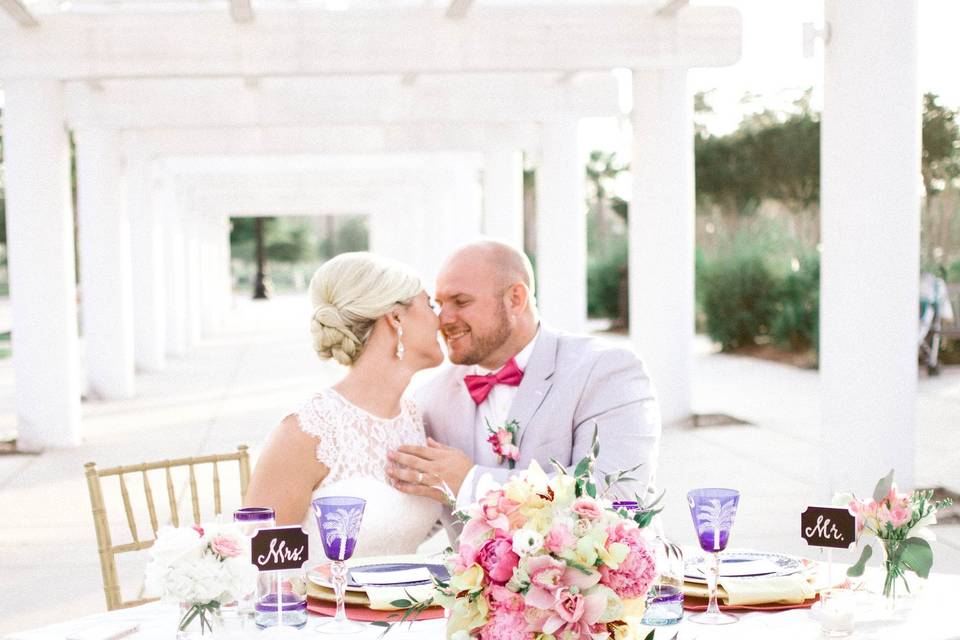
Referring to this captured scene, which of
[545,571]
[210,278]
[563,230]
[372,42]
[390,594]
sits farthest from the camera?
[210,278]

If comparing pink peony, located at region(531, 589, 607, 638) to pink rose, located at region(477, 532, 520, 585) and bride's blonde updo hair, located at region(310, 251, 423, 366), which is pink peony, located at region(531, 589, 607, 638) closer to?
pink rose, located at region(477, 532, 520, 585)

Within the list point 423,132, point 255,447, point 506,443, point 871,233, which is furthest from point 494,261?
point 423,132

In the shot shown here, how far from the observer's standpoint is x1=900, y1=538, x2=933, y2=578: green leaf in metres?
2.94

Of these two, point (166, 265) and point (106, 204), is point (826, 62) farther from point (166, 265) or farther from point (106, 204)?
point (166, 265)

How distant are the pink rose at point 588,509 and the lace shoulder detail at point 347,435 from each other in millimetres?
1539

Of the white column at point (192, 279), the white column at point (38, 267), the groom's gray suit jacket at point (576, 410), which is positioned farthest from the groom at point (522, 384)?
the white column at point (192, 279)

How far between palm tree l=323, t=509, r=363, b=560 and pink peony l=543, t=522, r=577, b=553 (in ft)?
2.10

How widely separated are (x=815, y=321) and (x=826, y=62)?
11.4 meters

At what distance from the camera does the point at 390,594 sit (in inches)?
115

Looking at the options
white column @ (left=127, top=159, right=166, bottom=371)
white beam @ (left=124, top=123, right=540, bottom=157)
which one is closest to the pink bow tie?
white beam @ (left=124, top=123, right=540, bottom=157)

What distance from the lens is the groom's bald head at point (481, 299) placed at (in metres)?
3.98

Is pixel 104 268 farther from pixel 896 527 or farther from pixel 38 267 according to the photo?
pixel 896 527

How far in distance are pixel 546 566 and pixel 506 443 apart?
1560 mm

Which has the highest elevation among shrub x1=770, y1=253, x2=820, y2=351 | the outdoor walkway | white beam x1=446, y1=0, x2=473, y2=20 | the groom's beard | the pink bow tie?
white beam x1=446, y1=0, x2=473, y2=20
